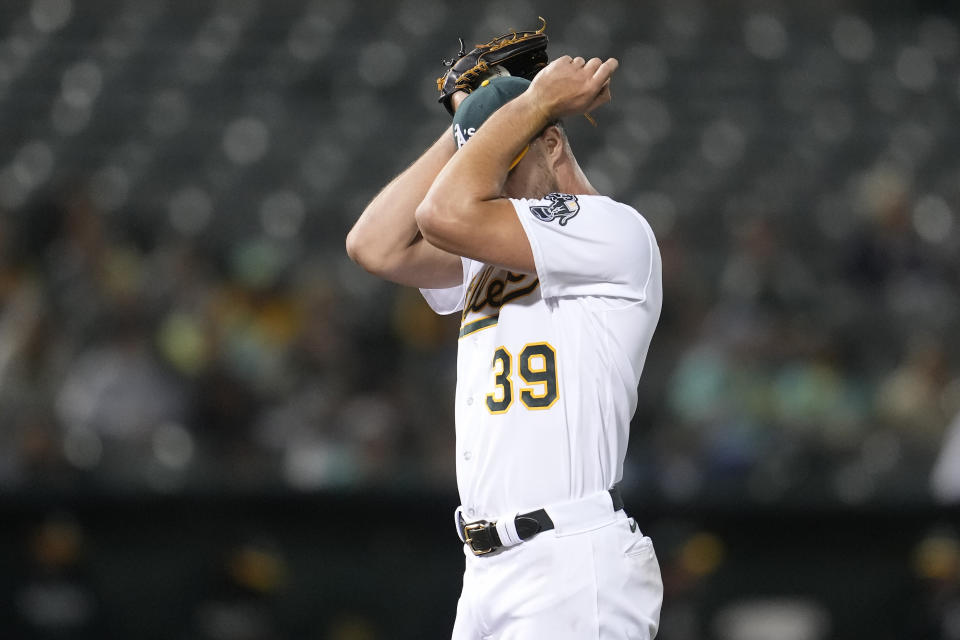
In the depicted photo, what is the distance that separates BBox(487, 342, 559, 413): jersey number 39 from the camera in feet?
8.04

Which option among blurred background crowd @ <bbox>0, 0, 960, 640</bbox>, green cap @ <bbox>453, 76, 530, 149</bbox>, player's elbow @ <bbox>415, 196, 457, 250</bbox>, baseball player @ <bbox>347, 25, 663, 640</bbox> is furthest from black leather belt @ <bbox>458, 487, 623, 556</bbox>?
blurred background crowd @ <bbox>0, 0, 960, 640</bbox>

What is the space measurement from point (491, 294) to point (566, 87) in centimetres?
49

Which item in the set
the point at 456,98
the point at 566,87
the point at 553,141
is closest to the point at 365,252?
the point at 456,98

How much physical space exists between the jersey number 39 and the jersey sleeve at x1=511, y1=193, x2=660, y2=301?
13cm

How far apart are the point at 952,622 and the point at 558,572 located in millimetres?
3062

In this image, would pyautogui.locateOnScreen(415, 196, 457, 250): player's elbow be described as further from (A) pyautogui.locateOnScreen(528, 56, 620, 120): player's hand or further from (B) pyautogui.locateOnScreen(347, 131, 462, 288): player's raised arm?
(B) pyautogui.locateOnScreen(347, 131, 462, 288): player's raised arm

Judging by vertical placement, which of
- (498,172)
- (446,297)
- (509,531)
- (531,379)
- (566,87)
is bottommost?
(509,531)

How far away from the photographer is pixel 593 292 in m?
2.48

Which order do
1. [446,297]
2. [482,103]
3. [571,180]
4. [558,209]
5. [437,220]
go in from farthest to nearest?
[446,297] → [571,180] → [482,103] → [558,209] → [437,220]

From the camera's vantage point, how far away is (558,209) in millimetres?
2459

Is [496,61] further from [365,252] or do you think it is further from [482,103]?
[365,252]

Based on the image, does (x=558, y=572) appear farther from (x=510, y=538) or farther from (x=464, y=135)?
(x=464, y=135)

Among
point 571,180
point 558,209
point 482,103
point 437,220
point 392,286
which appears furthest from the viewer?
point 392,286

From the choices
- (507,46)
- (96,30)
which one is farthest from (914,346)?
(96,30)
